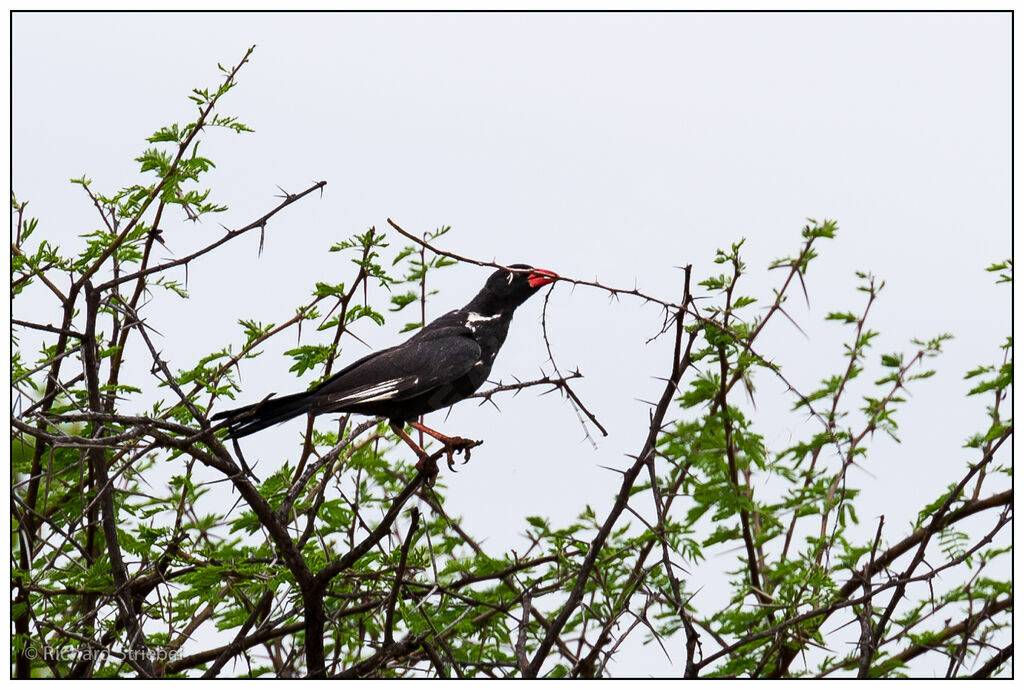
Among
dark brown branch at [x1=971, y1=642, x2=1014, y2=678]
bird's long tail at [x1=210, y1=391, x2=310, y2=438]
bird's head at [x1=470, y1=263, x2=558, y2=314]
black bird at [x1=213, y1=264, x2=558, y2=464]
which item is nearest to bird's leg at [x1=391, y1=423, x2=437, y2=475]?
black bird at [x1=213, y1=264, x2=558, y2=464]

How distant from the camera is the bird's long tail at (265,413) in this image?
4.89 meters

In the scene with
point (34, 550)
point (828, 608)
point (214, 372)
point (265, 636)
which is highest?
point (214, 372)

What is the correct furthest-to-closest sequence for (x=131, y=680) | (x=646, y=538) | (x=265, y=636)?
(x=646, y=538)
(x=265, y=636)
(x=131, y=680)

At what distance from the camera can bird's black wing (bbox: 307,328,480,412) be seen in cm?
562

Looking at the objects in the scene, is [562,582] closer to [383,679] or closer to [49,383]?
[383,679]

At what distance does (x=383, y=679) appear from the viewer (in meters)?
5.25

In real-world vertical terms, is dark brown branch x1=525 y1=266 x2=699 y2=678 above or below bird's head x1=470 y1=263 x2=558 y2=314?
below

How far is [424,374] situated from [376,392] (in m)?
0.41

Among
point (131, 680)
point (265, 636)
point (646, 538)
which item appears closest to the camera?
point (131, 680)

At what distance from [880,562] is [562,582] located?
1.71m

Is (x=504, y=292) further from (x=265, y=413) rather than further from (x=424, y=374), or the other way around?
(x=265, y=413)

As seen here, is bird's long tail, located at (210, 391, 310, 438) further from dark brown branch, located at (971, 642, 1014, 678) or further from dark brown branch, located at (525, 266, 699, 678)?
dark brown branch, located at (971, 642, 1014, 678)

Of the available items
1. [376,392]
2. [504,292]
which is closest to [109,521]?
[376,392]

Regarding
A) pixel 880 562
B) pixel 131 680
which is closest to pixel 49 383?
pixel 131 680
